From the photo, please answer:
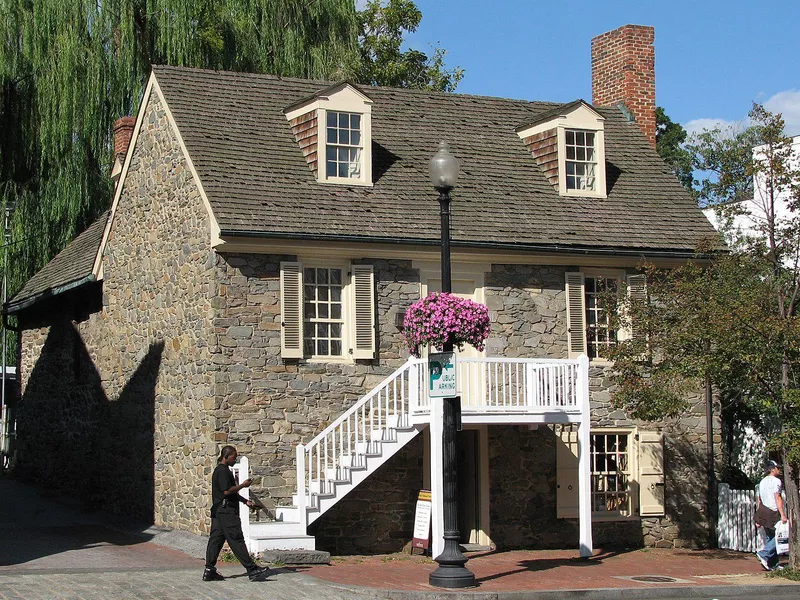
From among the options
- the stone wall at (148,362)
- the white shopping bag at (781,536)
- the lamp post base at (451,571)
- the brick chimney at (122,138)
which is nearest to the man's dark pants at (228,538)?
the lamp post base at (451,571)

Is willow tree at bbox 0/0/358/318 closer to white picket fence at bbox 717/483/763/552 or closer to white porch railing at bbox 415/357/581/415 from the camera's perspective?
white porch railing at bbox 415/357/581/415

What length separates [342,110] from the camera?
20.2 m

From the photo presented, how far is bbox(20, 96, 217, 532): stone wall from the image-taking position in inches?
746

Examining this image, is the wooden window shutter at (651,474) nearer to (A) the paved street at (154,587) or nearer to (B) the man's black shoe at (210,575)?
(A) the paved street at (154,587)

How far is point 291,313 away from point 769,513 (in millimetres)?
7486

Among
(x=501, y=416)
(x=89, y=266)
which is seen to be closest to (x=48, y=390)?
(x=89, y=266)

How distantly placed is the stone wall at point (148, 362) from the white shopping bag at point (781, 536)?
26.4 feet

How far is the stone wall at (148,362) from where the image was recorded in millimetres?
18938

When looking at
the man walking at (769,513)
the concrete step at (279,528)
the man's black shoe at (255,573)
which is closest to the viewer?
the man's black shoe at (255,573)

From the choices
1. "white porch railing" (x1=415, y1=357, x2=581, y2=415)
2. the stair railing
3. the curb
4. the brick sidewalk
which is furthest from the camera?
"white porch railing" (x1=415, y1=357, x2=581, y2=415)

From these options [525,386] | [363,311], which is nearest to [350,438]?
[363,311]

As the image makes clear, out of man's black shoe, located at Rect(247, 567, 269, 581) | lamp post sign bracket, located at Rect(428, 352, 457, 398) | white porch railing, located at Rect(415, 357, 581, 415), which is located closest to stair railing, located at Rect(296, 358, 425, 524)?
white porch railing, located at Rect(415, 357, 581, 415)

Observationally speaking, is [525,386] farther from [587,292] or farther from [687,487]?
[687,487]

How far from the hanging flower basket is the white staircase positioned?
2825mm
